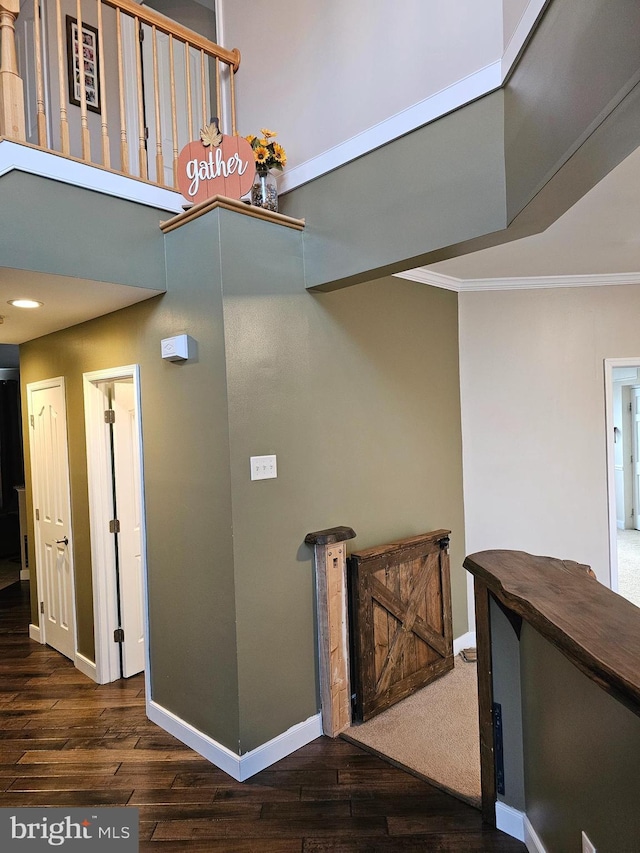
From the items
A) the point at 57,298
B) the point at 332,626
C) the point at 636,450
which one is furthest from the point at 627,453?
the point at 57,298

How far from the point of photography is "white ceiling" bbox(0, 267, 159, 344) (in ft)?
8.15

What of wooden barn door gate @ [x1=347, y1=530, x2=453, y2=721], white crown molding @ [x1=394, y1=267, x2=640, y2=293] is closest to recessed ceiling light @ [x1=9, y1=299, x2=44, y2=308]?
wooden barn door gate @ [x1=347, y1=530, x2=453, y2=721]

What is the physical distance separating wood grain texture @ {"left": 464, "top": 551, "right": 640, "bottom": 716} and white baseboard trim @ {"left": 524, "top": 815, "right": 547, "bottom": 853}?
84cm

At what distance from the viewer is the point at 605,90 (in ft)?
4.33

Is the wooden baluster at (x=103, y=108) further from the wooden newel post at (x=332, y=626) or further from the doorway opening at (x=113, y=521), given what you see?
the wooden newel post at (x=332, y=626)

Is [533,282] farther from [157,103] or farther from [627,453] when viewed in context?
[627,453]

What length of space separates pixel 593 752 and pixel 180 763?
1.96 meters

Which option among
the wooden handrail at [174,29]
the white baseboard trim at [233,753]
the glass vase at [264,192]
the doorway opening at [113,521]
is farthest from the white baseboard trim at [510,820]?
the wooden handrail at [174,29]

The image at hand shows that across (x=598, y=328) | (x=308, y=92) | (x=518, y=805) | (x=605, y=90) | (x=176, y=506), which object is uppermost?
(x=308, y=92)

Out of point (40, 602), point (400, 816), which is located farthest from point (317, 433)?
point (40, 602)

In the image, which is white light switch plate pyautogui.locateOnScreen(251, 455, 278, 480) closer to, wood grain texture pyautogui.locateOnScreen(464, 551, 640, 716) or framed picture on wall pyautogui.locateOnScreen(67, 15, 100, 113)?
wood grain texture pyautogui.locateOnScreen(464, 551, 640, 716)

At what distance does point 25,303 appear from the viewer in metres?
2.89

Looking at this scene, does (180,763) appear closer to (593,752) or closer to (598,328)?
(593,752)

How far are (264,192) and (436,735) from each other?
9.36 feet
